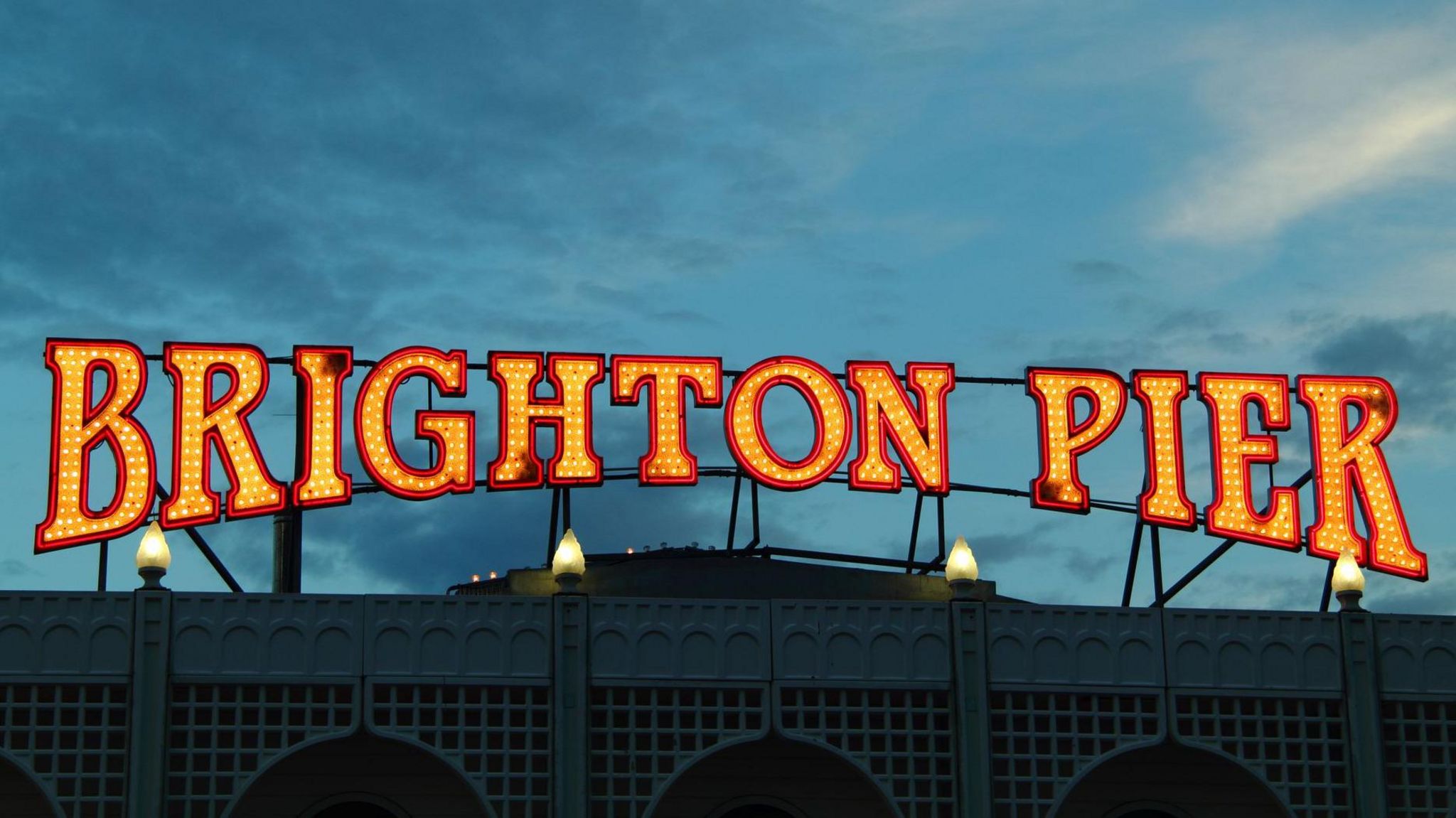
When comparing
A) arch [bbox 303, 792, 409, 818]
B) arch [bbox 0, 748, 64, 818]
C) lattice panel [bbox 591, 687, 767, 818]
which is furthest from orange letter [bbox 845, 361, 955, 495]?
arch [bbox 0, 748, 64, 818]

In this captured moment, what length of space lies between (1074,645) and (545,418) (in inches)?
438

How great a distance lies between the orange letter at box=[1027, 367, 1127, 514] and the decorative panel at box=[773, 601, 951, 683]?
8.13m

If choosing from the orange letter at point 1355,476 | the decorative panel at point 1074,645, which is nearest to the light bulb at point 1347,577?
the decorative panel at point 1074,645

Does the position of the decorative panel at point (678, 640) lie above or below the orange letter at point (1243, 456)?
below

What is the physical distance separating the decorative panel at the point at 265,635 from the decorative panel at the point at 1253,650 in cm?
1217

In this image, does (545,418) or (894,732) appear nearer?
(894,732)

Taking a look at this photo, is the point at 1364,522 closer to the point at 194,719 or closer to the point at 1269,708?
the point at 1269,708

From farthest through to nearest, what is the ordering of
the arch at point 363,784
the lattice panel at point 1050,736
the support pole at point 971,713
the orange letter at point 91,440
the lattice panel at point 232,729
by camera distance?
1. the orange letter at point 91,440
2. the arch at point 363,784
3. the lattice panel at point 1050,736
4. the support pole at point 971,713
5. the lattice panel at point 232,729

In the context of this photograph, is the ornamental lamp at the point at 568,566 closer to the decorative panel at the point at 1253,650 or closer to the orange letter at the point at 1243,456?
the decorative panel at the point at 1253,650

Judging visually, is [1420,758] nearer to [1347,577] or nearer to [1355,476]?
[1347,577]

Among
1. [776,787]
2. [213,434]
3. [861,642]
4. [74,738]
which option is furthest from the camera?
[213,434]

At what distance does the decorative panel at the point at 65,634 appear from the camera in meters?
31.5

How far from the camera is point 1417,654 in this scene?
34.1 metres

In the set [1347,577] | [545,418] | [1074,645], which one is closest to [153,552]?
[545,418]
